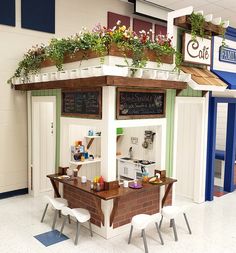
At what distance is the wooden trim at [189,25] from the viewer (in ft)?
16.8

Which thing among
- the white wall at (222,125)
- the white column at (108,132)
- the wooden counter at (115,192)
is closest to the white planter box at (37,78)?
the white column at (108,132)

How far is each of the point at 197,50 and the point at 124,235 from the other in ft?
11.6

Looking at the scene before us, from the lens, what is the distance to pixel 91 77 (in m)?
4.05

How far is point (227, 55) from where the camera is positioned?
20.5ft

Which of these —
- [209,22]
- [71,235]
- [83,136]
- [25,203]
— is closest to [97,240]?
[71,235]

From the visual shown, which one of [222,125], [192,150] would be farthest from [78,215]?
[222,125]

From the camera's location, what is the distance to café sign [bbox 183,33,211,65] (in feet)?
17.3

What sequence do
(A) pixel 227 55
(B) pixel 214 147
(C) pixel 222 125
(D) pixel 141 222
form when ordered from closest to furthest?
(D) pixel 141 222
(B) pixel 214 147
(A) pixel 227 55
(C) pixel 222 125

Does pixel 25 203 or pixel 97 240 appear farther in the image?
pixel 25 203

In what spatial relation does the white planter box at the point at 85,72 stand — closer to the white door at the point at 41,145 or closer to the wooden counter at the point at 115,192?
the wooden counter at the point at 115,192

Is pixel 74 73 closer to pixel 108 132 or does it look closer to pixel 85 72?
pixel 85 72

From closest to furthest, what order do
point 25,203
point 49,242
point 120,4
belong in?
point 49,242 → point 25,203 → point 120,4

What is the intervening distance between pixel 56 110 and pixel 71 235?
2181 mm

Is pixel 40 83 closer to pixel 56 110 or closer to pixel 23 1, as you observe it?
pixel 56 110
